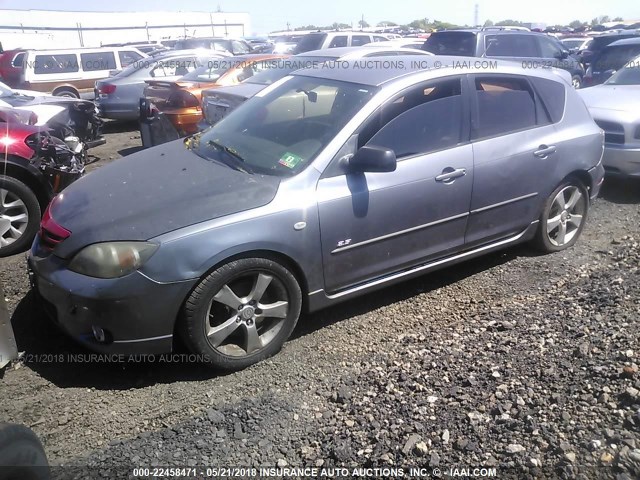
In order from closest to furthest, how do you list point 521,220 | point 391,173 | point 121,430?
point 121,430 < point 391,173 < point 521,220

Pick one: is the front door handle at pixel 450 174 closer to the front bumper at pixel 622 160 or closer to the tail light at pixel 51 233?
the tail light at pixel 51 233

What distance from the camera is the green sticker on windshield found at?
138 inches

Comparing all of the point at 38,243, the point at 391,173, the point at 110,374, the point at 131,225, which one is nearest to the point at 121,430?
the point at 110,374

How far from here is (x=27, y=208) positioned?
498 cm

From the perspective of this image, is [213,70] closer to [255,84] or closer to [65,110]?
[255,84]

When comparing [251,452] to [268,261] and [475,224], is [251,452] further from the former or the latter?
[475,224]

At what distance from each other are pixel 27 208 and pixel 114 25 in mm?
46812

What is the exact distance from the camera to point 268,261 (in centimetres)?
320

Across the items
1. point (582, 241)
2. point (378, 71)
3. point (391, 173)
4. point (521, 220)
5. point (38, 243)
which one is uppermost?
point (378, 71)

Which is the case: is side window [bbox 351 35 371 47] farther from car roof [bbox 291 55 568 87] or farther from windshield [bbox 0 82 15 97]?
car roof [bbox 291 55 568 87]

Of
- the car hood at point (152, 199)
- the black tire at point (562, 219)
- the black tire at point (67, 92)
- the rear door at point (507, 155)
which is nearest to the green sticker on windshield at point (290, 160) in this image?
the car hood at point (152, 199)

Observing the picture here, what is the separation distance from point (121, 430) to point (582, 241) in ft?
14.2

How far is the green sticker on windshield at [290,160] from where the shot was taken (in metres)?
3.49

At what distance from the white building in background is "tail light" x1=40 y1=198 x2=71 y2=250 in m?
30.7
